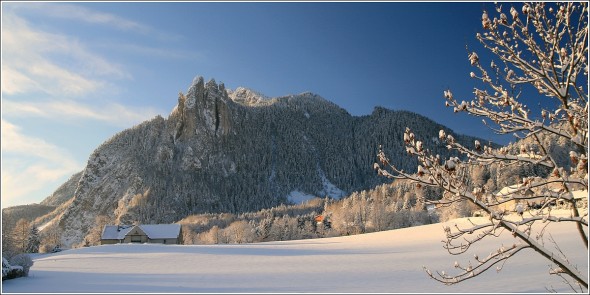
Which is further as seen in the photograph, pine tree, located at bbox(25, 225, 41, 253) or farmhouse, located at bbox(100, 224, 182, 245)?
farmhouse, located at bbox(100, 224, 182, 245)

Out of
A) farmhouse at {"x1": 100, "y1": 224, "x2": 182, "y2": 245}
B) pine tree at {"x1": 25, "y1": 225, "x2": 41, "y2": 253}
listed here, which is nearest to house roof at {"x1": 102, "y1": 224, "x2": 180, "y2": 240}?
farmhouse at {"x1": 100, "y1": 224, "x2": 182, "y2": 245}

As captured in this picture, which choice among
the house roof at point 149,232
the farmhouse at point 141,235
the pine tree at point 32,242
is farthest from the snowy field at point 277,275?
the pine tree at point 32,242

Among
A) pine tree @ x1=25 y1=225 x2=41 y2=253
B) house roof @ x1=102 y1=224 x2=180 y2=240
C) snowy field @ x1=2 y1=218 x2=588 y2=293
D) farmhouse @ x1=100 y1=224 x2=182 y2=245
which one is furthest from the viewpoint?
house roof @ x1=102 y1=224 x2=180 y2=240

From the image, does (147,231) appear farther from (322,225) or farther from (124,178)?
(124,178)

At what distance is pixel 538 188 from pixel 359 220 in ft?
279

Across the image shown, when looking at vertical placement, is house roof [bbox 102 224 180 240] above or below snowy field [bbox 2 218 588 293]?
below

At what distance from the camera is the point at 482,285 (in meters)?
17.6

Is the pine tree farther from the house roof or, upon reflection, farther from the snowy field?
the snowy field

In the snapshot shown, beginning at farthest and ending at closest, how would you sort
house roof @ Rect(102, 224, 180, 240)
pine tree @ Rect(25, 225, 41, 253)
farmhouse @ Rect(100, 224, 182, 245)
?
house roof @ Rect(102, 224, 180, 240)
farmhouse @ Rect(100, 224, 182, 245)
pine tree @ Rect(25, 225, 41, 253)

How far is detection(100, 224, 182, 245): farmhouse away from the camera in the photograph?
75.1 meters

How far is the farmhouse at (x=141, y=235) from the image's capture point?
75.1 meters

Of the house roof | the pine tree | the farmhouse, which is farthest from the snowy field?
the pine tree

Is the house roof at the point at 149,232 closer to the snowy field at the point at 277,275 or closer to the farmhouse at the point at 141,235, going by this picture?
the farmhouse at the point at 141,235

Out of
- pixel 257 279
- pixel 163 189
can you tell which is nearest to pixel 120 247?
pixel 257 279
